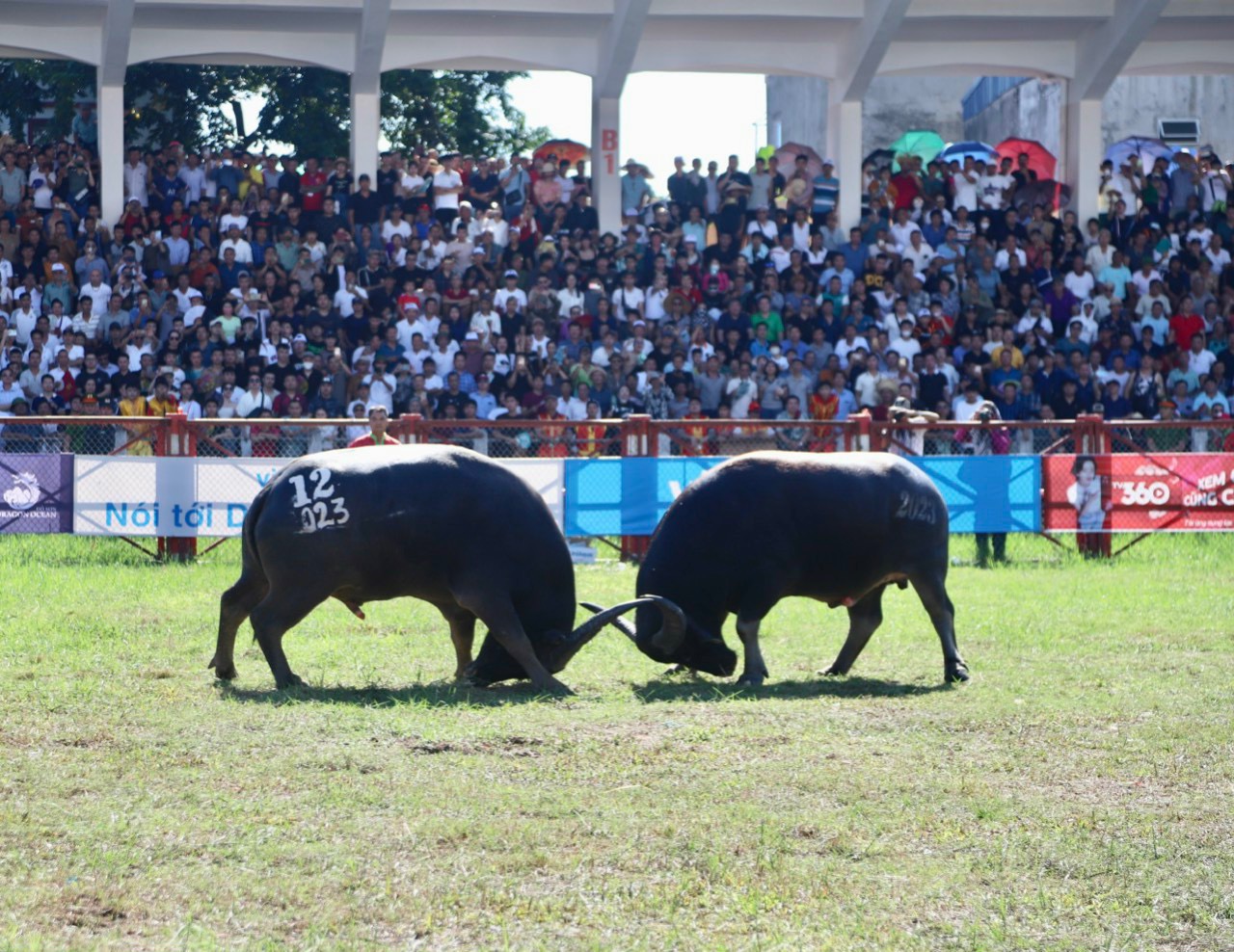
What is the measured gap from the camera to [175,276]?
2295cm

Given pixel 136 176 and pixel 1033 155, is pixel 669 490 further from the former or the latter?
pixel 1033 155

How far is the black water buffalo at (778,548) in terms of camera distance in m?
10.3

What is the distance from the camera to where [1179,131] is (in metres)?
40.5

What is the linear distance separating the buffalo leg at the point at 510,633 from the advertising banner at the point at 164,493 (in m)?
7.74

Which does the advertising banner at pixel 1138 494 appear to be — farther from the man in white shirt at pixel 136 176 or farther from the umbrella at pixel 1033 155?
the man in white shirt at pixel 136 176

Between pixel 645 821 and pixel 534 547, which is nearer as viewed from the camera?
pixel 645 821

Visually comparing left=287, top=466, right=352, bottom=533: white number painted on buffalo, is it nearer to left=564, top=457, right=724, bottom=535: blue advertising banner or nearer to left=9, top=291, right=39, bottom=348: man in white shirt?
left=564, top=457, right=724, bottom=535: blue advertising banner

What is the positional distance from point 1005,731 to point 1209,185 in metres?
21.6

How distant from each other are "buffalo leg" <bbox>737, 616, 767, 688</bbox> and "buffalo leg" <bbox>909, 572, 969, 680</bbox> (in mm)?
1138

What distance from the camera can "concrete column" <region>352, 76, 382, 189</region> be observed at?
25641 mm

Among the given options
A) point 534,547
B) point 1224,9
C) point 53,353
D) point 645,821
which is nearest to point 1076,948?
point 645,821

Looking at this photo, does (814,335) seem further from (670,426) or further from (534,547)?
(534,547)

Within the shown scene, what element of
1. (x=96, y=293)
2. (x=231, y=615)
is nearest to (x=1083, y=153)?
(x=96, y=293)

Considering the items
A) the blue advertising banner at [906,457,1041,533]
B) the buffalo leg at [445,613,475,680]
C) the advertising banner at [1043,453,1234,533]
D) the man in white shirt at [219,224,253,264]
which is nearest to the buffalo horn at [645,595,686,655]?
the buffalo leg at [445,613,475,680]
